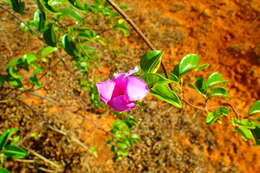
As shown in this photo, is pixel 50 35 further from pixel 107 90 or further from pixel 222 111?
pixel 222 111

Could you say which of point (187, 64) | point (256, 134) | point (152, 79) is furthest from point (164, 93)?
point (256, 134)

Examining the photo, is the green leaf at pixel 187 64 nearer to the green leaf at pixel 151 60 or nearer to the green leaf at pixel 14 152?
the green leaf at pixel 151 60

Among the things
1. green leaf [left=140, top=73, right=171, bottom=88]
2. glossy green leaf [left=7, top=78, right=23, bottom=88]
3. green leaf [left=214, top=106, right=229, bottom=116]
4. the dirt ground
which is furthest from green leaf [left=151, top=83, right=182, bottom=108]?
the dirt ground

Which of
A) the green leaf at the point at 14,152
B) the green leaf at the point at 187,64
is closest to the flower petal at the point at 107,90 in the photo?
the green leaf at the point at 187,64

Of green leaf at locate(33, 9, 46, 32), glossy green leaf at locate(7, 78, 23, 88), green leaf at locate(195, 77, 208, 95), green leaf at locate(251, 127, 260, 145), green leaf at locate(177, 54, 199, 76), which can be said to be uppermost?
green leaf at locate(33, 9, 46, 32)

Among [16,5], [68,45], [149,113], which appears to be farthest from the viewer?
[149,113]

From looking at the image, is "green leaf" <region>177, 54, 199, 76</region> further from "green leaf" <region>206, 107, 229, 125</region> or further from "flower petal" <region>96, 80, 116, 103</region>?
"flower petal" <region>96, 80, 116, 103</region>

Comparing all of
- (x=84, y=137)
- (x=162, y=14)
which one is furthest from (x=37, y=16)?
(x=162, y=14)
